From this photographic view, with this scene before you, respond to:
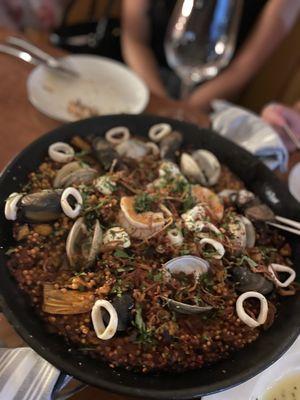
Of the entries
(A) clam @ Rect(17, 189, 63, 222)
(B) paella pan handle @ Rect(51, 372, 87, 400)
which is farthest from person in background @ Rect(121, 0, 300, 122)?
→ (B) paella pan handle @ Rect(51, 372, 87, 400)

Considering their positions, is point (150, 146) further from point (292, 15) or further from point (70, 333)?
point (292, 15)

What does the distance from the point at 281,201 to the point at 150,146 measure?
12.4 inches

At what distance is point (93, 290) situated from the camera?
2.67 feet

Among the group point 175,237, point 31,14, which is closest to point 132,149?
point 175,237

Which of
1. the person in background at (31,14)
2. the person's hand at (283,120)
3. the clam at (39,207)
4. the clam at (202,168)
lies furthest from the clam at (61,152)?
the person in background at (31,14)

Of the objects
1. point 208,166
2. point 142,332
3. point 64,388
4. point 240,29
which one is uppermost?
point 240,29

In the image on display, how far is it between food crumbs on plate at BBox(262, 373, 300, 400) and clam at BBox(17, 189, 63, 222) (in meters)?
0.49

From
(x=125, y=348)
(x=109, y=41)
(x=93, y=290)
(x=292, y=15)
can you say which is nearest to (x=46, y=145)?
(x=93, y=290)

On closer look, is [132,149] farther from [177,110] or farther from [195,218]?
[177,110]

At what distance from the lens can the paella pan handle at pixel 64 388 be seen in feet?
2.52

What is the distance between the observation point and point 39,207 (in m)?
0.88

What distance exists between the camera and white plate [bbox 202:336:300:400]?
2.60 feet

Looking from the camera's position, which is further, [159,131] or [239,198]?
[159,131]

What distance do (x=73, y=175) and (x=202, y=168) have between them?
301 millimetres
